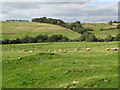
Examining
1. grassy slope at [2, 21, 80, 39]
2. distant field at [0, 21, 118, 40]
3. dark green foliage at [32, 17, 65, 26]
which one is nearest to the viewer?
distant field at [0, 21, 118, 40]

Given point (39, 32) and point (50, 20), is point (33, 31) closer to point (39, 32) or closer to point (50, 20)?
point (39, 32)

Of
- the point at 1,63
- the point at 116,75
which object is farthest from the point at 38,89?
the point at 1,63

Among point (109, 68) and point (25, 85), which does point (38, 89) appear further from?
point (109, 68)

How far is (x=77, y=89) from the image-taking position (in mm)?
11281

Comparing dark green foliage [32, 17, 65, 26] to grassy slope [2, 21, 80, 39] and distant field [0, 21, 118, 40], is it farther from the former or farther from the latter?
grassy slope [2, 21, 80, 39]

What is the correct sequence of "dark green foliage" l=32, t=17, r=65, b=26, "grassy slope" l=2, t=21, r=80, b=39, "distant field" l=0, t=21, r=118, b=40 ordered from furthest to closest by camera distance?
"dark green foliage" l=32, t=17, r=65, b=26 < "grassy slope" l=2, t=21, r=80, b=39 < "distant field" l=0, t=21, r=118, b=40

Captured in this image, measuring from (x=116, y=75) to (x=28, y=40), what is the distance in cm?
6299

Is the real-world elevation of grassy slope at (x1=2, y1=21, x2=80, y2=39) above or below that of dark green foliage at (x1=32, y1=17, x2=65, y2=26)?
below

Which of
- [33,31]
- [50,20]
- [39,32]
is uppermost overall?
[50,20]

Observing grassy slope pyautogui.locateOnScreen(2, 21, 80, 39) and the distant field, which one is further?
grassy slope pyautogui.locateOnScreen(2, 21, 80, 39)

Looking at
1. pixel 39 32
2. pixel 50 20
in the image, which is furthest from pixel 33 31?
pixel 50 20

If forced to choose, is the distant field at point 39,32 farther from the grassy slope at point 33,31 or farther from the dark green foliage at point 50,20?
the dark green foliage at point 50,20

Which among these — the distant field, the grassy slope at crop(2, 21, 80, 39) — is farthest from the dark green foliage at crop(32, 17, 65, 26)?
the grassy slope at crop(2, 21, 80, 39)

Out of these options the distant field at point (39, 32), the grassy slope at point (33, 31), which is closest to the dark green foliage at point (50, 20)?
the distant field at point (39, 32)
